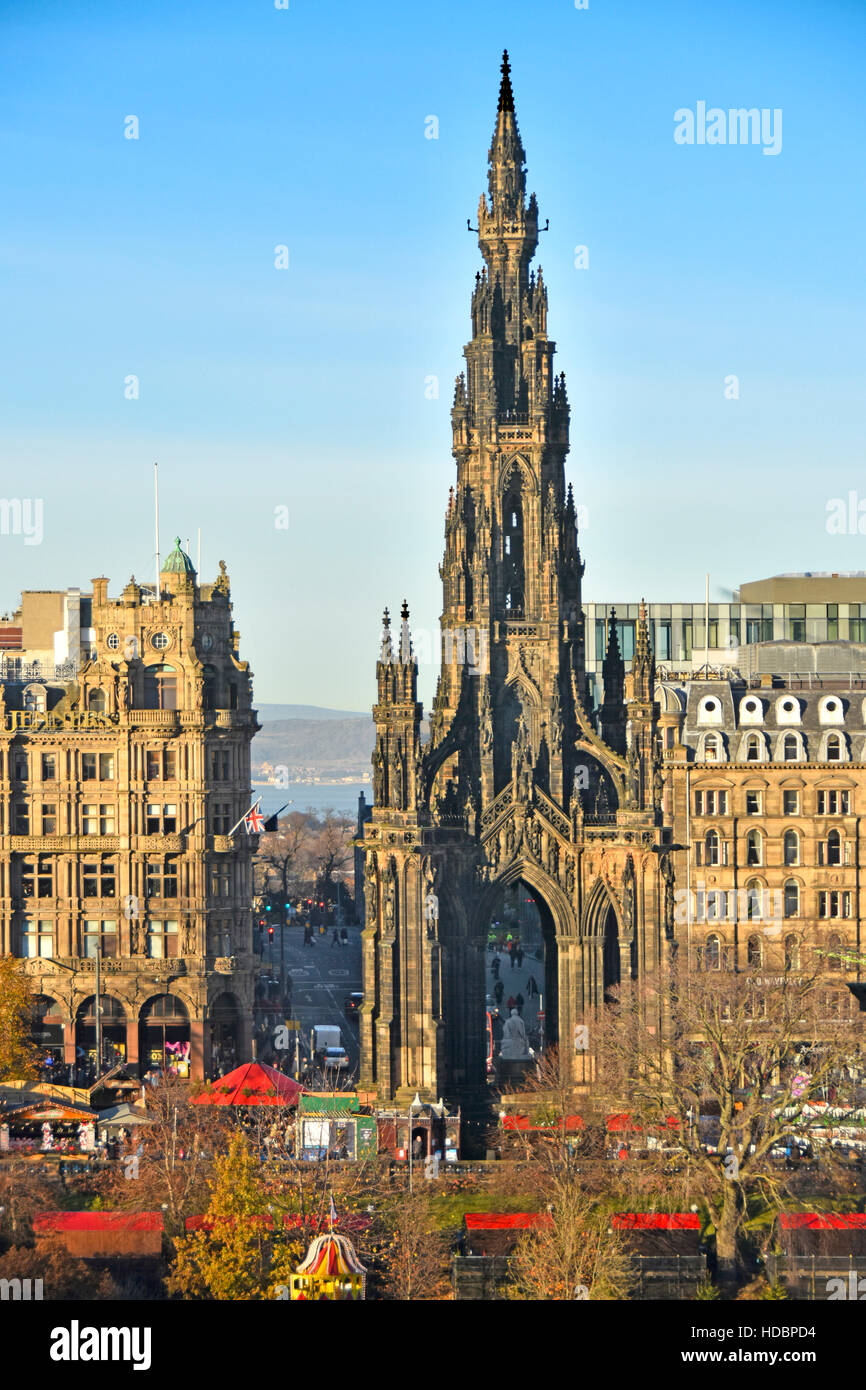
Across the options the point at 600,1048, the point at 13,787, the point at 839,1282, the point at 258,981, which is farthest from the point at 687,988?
the point at 258,981

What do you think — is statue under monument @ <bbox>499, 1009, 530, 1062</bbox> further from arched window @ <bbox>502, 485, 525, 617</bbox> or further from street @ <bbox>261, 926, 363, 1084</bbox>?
arched window @ <bbox>502, 485, 525, 617</bbox>

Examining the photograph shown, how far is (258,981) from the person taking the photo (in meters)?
170

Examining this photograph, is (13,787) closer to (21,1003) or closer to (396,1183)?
(21,1003)

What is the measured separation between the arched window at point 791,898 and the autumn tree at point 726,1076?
3692cm

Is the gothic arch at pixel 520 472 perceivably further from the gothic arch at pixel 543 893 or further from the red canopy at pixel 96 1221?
the red canopy at pixel 96 1221

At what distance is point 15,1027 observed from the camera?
12238 centimetres

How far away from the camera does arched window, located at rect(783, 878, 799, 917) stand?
493 feet

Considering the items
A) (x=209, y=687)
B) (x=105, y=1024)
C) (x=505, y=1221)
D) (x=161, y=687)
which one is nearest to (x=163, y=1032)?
(x=105, y=1024)

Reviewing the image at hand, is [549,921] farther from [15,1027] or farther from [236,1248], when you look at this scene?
[236,1248]

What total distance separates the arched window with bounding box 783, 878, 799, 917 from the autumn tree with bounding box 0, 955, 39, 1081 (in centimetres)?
4879

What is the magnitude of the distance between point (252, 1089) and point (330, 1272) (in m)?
31.4

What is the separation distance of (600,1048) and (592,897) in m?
9.71

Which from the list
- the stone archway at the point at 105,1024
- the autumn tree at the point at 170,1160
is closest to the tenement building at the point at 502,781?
the autumn tree at the point at 170,1160

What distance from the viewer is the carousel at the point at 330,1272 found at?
7969cm
